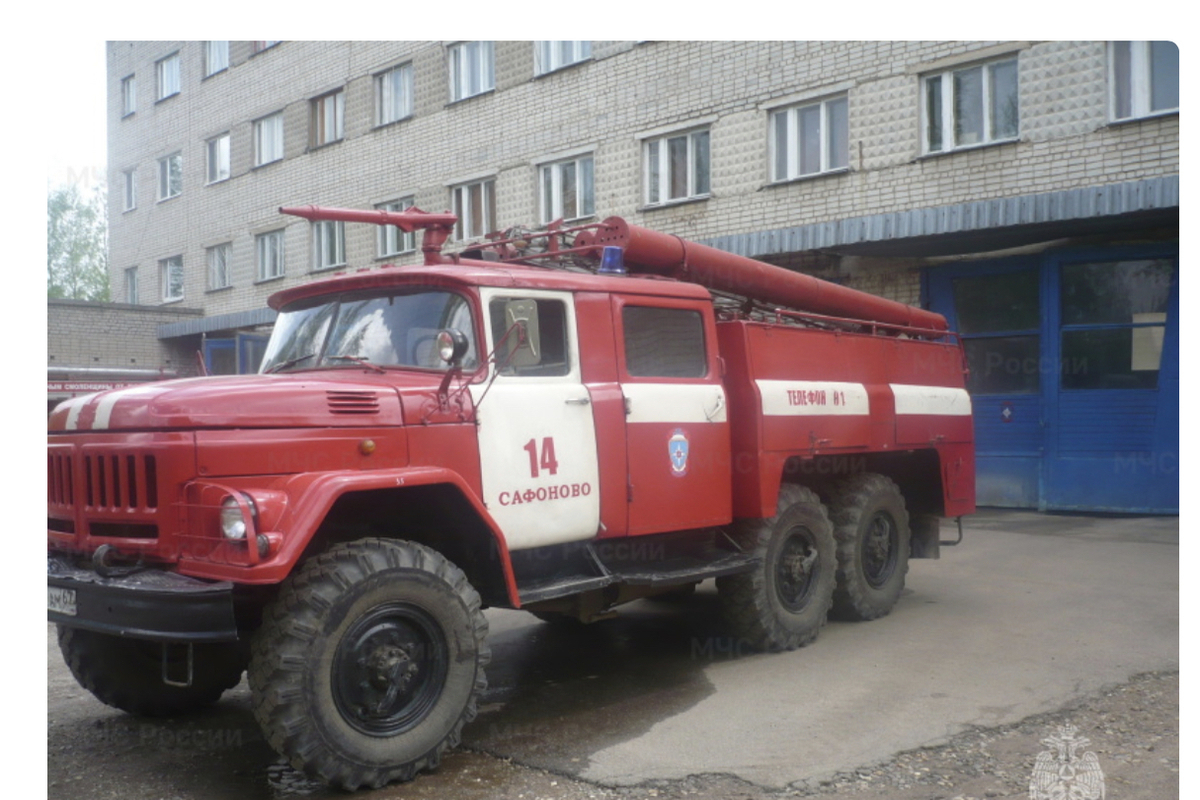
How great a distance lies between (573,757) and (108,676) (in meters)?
2.51

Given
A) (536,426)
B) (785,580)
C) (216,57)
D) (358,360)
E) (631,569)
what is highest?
(216,57)

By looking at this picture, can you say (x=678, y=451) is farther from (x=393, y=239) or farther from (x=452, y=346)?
(x=393, y=239)

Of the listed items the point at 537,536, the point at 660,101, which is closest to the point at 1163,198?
the point at 660,101

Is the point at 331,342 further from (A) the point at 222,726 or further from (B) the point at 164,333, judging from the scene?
(B) the point at 164,333

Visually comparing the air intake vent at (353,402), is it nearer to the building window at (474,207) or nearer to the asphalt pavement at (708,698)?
the asphalt pavement at (708,698)

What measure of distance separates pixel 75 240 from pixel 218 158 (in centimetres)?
1440

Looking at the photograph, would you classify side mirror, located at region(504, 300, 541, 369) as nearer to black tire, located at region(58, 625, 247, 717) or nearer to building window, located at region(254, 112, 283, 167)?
black tire, located at region(58, 625, 247, 717)

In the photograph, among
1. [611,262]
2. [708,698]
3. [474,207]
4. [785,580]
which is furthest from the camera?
[474,207]

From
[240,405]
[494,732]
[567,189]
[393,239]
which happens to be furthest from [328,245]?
[240,405]

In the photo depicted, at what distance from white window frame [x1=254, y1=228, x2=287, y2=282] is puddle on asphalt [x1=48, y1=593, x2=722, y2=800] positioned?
18297 mm

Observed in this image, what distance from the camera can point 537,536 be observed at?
18.6ft

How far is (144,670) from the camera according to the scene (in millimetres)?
5805

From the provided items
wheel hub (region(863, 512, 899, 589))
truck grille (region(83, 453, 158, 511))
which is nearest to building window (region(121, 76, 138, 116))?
wheel hub (region(863, 512, 899, 589))

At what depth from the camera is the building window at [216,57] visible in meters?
25.6
